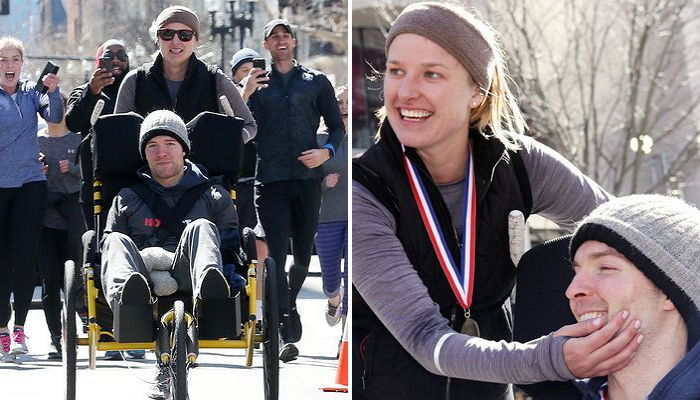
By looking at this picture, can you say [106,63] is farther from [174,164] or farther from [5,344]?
[5,344]

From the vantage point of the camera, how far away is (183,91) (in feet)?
16.6

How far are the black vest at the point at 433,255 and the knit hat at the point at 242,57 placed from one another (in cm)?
208

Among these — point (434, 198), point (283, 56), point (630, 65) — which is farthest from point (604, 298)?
point (630, 65)

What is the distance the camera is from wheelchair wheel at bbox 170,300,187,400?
14.7 feet

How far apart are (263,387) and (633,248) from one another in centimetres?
282

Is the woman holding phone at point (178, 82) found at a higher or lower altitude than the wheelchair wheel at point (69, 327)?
higher

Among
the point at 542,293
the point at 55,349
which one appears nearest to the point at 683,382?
the point at 542,293

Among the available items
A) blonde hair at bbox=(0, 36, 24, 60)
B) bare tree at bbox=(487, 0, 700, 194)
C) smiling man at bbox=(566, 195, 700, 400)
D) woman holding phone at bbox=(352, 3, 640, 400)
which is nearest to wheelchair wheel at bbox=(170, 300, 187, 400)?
blonde hair at bbox=(0, 36, 24, 60)

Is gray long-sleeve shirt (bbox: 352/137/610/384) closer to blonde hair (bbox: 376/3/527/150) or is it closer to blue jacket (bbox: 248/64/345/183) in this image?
blonde hair (bbox: 376/3/527/150)

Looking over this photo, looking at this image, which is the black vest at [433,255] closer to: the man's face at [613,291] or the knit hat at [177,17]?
the man's face at [613,291]

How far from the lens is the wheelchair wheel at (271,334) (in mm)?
4824

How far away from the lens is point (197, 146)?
5082 millimetres

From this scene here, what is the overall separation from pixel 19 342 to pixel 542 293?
276 cm

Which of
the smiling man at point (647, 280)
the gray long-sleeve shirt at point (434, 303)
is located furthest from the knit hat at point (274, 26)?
the smiling man at point (647, 280)
